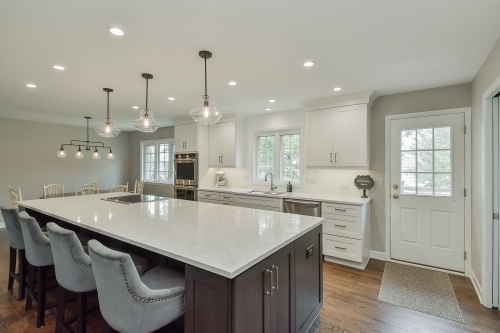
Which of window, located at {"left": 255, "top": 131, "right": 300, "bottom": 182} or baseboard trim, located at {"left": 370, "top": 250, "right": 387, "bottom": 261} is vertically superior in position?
window, located at {"left": 255, "top": 131, "right": 300, "bottom": 182}

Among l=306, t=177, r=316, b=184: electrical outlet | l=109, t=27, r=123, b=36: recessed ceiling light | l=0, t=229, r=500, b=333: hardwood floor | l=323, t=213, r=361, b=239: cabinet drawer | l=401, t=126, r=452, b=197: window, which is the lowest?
l=0, t=229, r=500, b=333: hardwood floor

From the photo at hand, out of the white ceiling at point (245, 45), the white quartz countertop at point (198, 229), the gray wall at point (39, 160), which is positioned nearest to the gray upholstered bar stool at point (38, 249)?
the white quartz countertop at point (198, 229)

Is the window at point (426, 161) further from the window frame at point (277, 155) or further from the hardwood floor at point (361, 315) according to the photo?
the window frame at point (277, 155)

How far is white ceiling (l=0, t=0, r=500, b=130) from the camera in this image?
1646 mm

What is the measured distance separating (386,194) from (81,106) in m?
5.27

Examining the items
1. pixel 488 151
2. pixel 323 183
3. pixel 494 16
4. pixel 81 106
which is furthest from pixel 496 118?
pixel 81 106

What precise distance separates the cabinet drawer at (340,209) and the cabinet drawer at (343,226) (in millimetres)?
54

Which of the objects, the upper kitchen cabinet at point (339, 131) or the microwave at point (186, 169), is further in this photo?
the microwave at point (186, 169)

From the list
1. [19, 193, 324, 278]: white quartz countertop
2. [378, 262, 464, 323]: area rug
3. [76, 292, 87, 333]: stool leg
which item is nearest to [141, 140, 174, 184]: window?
[19, 193, 324, 278]: white quartz countertop

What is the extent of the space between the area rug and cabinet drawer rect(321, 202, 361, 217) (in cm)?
86

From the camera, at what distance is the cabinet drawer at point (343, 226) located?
10.8ft

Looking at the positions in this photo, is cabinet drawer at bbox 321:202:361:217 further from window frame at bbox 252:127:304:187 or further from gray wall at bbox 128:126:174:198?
gray wall at bbox 128:126:174:198

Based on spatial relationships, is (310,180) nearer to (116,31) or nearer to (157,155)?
(116,31)

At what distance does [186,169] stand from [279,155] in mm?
2024
